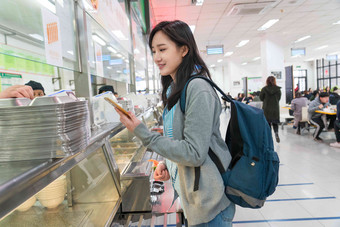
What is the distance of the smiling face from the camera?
4.15ft

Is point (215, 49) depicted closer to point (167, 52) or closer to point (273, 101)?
point (273, 101)

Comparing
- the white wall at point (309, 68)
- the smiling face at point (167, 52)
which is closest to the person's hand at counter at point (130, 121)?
the smiling face at point (167, 52)

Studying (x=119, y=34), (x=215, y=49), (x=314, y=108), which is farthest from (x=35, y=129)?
(x=215, y=49)

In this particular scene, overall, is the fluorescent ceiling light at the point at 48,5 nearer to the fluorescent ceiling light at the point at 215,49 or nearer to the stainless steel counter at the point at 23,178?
the stainless steel counter at the point at 23,178

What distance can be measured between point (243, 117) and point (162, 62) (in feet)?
1.71

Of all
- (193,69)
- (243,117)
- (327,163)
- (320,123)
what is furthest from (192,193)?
(320,123)

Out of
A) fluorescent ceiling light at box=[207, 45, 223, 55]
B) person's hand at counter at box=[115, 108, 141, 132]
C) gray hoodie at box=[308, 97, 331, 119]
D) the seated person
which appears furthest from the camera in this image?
fluorescent ceiling light at box=[207, 45, 223, 55]

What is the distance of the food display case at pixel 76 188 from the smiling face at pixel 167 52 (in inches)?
20.7

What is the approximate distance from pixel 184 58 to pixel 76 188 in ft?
3.50

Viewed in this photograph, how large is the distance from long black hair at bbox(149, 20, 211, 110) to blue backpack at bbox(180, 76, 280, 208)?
67mm

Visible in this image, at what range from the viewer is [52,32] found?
1.45 metres

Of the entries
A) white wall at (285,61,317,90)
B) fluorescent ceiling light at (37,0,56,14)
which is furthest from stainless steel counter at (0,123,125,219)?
white wall at (285,61,317,90)

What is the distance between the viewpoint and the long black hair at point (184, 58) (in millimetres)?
1233

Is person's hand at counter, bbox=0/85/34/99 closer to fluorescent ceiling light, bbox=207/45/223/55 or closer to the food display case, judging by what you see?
the food display case
